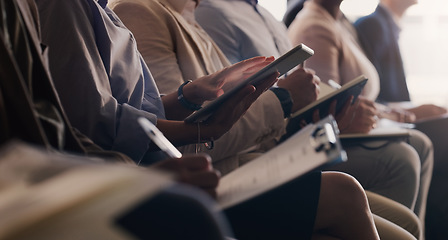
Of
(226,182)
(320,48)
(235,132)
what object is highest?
(226,182)

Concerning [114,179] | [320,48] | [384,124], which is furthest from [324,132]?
[384,124]

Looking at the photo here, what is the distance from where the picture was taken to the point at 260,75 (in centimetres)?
107

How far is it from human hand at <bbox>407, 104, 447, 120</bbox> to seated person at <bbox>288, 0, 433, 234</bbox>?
1.45 feet

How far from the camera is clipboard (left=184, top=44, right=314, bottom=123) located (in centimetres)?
105

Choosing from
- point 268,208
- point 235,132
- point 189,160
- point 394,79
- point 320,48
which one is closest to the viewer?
point 189,160

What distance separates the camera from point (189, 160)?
59cm

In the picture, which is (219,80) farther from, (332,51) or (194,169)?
(332,51)

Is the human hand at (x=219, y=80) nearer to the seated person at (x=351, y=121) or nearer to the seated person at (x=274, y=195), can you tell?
the seated person at (x=274, y=195)

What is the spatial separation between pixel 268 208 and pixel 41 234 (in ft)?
2.07

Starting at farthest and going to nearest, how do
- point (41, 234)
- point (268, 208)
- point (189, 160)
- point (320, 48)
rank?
point (320, 48), point (268, 208), point (189, 160), point (41, 234)

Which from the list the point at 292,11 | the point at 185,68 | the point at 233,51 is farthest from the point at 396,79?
the point at 185,68

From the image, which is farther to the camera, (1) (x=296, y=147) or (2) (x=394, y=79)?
(2) (x=394, y=79)

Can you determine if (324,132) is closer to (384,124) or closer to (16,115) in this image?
(16,115)

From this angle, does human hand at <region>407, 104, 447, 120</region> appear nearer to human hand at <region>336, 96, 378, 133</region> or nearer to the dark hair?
the dark hair
